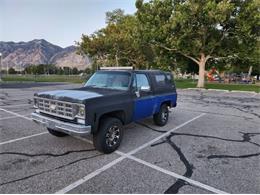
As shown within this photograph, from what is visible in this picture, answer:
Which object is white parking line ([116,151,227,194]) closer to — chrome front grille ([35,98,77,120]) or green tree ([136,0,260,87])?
chrome front grille ([35,98,77,120])

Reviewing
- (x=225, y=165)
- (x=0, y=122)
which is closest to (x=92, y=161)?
(x=225, y=165)

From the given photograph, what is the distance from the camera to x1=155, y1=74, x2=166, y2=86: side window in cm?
711

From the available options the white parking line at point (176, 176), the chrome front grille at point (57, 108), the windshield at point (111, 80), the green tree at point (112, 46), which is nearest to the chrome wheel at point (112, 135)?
the white parking line at point (176, 176)

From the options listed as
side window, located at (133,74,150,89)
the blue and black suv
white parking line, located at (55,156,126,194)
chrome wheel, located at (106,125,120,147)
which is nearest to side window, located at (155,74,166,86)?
the blue and black suv

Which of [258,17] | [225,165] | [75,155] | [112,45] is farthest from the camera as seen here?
[112,45]

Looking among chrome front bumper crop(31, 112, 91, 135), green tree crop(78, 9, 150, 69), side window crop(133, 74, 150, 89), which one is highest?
green tree crop(78, 9, 150, 69)

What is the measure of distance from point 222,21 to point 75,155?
Answer: 22.0 metres

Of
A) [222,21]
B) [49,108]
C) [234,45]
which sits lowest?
[49,108]

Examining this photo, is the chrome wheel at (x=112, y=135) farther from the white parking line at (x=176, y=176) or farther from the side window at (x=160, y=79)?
the side window at (x=160, y=79)

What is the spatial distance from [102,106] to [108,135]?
0.69 m

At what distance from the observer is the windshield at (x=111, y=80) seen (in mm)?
5754

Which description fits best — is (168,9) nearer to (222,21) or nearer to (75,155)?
(222,21)

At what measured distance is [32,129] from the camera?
263 inches

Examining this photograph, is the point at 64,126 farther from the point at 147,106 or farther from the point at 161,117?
the point at 161,117
